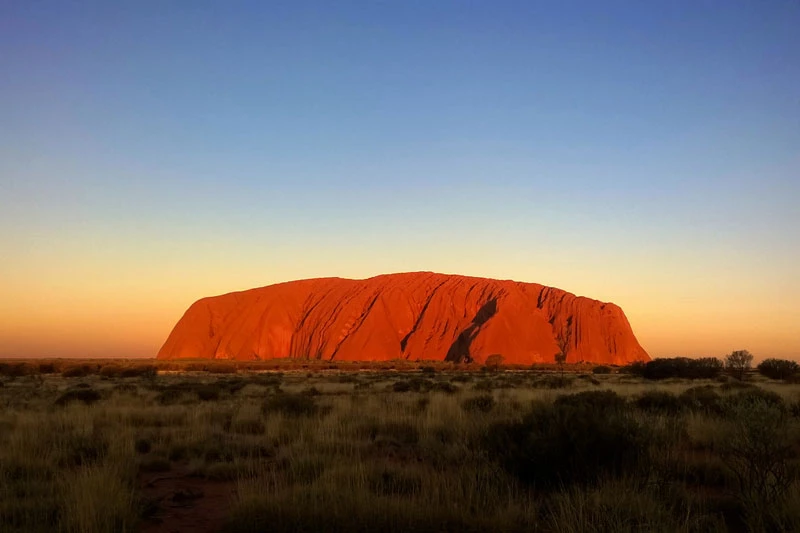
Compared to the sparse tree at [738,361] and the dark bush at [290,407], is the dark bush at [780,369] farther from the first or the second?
the dark bush at [290,407]

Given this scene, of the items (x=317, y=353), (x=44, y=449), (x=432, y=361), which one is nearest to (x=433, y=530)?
(x=44, y=449)

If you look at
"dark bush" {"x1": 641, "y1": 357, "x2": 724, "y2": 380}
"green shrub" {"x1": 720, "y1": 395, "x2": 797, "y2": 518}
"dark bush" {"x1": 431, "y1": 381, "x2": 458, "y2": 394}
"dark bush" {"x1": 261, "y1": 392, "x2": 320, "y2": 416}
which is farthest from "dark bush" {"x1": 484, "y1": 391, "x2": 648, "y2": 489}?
"dark bush" {"x1": 641, "y1": 357, "x2": 724, "y2": 380}

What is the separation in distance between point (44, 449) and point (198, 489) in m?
3.27

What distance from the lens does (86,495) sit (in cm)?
518

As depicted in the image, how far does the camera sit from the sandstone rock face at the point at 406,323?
83.2 meters

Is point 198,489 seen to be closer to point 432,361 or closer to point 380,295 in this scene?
point 432,361

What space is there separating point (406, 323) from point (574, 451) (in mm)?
84549

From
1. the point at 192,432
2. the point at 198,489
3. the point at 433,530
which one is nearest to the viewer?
the point at 433,530

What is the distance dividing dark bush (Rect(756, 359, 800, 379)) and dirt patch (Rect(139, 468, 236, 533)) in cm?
4854

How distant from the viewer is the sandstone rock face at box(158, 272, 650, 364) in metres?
83.2

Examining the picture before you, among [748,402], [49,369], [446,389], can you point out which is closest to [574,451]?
[748,402]

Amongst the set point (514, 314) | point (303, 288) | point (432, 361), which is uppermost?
point (303, 288)

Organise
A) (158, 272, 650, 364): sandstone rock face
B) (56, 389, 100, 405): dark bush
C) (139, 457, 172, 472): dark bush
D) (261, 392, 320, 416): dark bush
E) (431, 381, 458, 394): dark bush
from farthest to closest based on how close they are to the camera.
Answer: (158, 272, 650, 364): sandstone rock face → (431, 381, 458, 394): dark bush → (56, 389, 100, 405): dark bush → (261, 392, 320, 416): dark bush → (139, 457, 172, 472): dark bush

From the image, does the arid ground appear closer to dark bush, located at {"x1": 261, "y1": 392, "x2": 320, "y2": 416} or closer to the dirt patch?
the dirt patch
